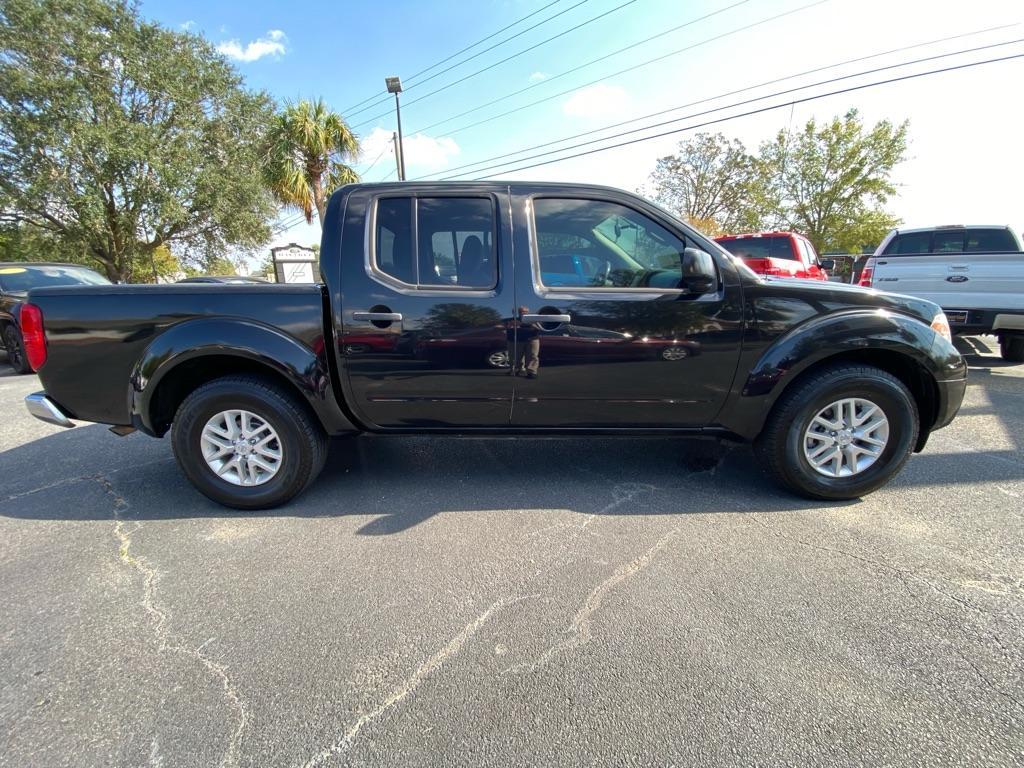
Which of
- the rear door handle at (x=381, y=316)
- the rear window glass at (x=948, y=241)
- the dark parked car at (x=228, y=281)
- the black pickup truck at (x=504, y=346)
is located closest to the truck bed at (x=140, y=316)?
the black pickup truck at (x=504, y=346)

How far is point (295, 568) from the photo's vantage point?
7.70 feet

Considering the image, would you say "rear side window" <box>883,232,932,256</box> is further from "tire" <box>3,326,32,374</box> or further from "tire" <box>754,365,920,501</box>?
"tire" <box>3,326,32,374</box>

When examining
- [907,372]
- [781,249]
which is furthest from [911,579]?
[781,249]

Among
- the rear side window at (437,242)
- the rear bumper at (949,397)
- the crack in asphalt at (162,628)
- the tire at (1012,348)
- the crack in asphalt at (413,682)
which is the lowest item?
the crack in asphalt at (413,682)

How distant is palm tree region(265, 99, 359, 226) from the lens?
14.9 meters

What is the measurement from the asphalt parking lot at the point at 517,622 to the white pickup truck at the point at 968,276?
3.86m

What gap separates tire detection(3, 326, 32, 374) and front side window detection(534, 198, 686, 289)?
30.0 feet

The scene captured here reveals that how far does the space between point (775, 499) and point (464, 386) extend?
2107mm

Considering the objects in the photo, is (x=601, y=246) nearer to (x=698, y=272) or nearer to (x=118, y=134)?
(x=698, y=272)

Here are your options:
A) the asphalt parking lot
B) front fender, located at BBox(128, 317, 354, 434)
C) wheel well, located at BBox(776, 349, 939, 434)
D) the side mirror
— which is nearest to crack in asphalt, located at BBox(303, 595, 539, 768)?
the asphalt parking lot

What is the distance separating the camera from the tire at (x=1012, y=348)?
6.84 metres

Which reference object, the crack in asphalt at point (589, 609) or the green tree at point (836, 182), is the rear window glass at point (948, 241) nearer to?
the crack in asphalt at point (589, 609)

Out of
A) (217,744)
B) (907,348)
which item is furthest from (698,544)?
(217,744)

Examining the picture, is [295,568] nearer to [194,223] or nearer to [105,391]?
[105,391]
